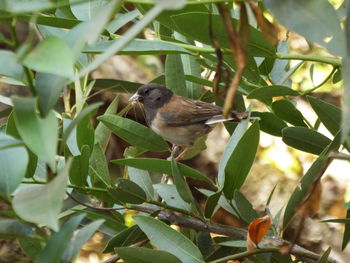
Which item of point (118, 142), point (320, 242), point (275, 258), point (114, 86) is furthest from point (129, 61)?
point (275, 258)

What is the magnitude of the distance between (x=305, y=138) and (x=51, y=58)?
68 cm

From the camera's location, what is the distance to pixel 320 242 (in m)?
3.28

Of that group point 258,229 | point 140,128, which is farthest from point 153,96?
point 258,229

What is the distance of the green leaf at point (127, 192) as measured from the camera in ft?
3.89

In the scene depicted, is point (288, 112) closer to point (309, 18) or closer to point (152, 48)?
point (152, 48)

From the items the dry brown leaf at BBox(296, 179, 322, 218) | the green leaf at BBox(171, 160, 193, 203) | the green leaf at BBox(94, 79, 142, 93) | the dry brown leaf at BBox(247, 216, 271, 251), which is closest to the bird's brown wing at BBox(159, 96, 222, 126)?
the green leaf at BBox(94, 79, 142, 93)

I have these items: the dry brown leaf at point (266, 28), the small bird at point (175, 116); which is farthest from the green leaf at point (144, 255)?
the small bird at point (175, 116)

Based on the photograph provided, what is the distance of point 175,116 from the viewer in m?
2.35

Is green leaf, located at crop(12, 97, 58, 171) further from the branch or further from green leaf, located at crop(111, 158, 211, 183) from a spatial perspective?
the branch

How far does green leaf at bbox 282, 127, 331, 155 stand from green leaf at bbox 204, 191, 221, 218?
6.6 inches

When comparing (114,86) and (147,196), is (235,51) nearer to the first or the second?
(147,196)

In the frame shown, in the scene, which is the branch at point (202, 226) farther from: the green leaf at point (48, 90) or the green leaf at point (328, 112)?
the green leaf at point (48, 90)

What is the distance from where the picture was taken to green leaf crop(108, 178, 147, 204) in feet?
3.89

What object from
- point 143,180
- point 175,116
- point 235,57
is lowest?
point 175,116
